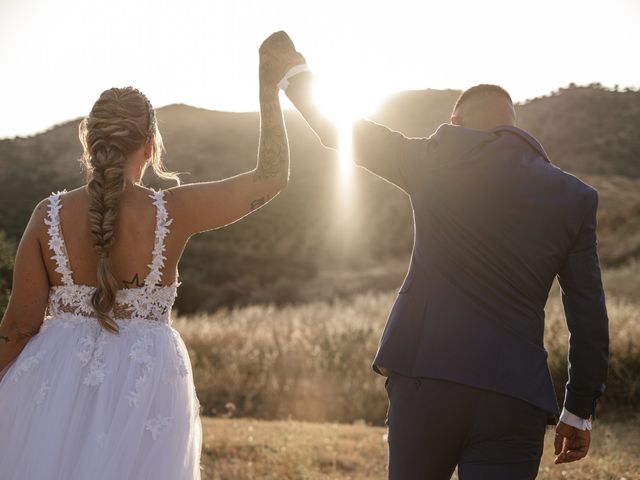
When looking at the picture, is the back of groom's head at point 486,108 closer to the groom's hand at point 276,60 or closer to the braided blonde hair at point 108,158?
the groom's hand at point 276,60

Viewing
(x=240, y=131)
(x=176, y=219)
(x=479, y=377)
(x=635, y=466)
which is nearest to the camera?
(x=479, y=377)

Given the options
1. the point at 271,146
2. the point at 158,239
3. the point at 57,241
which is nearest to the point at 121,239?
the point at 158,239

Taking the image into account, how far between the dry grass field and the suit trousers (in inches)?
154

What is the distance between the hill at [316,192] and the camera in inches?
1278

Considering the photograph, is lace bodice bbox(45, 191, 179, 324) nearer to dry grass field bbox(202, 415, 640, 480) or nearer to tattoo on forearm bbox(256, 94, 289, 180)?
tattoo on forearm bbox(256, 94, 289, 180)

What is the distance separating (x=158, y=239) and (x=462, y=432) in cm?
143

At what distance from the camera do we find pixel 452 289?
2.78m

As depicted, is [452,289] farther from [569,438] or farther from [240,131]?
[240,131]

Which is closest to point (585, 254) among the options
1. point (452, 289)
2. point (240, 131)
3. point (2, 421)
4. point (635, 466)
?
point (452, 289)

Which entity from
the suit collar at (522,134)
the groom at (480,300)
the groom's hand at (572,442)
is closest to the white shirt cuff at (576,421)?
the groom's hand at (572,442)

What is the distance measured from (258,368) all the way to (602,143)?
186 feet

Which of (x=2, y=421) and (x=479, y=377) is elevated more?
(x=479, y=377)

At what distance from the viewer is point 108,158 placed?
3.01 metres

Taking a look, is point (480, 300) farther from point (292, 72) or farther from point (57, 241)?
point (57, 241)
